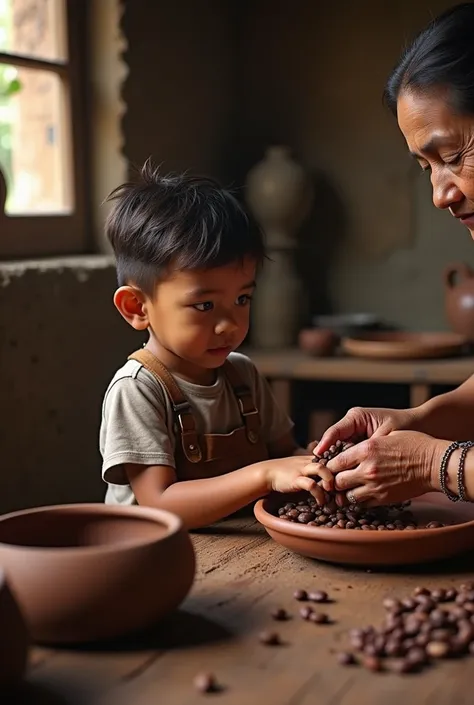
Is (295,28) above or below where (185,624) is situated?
above

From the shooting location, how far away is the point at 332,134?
4410mm

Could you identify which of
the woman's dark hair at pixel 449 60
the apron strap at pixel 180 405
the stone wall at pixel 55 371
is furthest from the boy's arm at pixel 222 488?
the stone wall at pixel 55 371

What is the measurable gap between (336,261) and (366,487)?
298 centimetres

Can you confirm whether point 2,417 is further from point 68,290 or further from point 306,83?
point 306,83

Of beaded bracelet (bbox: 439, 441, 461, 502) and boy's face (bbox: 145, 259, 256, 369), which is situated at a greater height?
boy's face (bbox: 145, 259, 256, 369)

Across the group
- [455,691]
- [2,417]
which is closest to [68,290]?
[2,417]

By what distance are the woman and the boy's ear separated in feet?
1.74

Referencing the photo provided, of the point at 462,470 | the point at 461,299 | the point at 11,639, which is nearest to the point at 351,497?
the point at 462,470

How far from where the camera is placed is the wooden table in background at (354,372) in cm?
357

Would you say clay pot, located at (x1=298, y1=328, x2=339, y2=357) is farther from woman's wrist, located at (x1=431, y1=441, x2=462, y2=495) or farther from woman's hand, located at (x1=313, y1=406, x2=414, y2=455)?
woman's wrist, located at (x1=431, y1=441, x2=462, y2=495)

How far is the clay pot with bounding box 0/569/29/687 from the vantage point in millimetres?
954

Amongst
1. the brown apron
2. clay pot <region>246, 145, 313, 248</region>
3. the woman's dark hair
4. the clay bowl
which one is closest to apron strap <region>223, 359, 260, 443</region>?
the brown apron

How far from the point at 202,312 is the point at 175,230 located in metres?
0.18

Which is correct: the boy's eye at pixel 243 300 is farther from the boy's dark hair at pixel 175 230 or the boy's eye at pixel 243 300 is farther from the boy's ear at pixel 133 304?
the boy's ear at pixel 133 304
